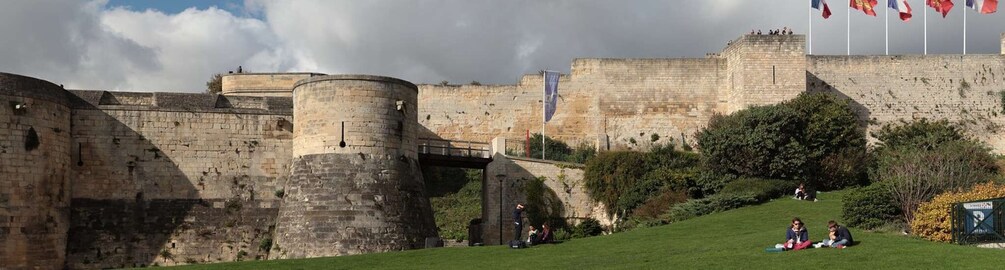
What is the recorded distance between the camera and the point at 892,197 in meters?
23.9

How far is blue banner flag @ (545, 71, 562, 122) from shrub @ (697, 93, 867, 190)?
26.0 ft

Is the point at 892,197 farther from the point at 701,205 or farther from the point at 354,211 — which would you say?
the point at 354,211

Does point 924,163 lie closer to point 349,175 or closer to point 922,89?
point 349,175

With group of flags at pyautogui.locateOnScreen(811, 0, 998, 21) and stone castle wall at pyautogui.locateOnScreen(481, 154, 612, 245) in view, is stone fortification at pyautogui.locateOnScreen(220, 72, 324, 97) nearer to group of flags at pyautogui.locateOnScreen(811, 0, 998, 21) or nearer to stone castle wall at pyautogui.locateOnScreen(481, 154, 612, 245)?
stone castle wall at pyautogui.locateOnScreen(481, 154, 612, 245)

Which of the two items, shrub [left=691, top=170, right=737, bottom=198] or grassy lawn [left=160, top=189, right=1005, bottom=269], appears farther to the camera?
shrub [left=691, top=170, right=737, bottom=198]

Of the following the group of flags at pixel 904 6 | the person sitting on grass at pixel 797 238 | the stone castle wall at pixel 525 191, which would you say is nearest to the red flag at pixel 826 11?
the group of flags at pixel 904 6

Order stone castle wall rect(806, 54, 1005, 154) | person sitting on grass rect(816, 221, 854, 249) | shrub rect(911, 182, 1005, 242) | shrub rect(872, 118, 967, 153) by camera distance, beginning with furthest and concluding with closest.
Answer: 1. stone castle wall rect(806, 54, 1005, 154)
2. shrub rect(872, 118, 967, 153)
3. shrub rect(911, 182, 1005, 242)
4. person sitting on grass rect(816, 221, 854, 249)

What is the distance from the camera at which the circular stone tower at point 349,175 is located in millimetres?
28703

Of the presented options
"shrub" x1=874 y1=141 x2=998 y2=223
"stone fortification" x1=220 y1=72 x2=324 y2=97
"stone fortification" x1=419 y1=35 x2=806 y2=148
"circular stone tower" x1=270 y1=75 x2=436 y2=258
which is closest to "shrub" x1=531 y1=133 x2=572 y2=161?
"stone fortification" x1=419 y1=35 x2=806 y2=148

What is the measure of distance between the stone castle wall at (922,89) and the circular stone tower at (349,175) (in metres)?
20.8

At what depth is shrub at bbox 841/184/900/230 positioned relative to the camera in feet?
76.3

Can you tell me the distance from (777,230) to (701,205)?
6.75 m

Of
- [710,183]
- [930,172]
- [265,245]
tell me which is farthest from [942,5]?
[265,245]

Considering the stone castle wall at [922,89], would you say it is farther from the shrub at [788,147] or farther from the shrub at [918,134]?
the shrub at [788,147]
